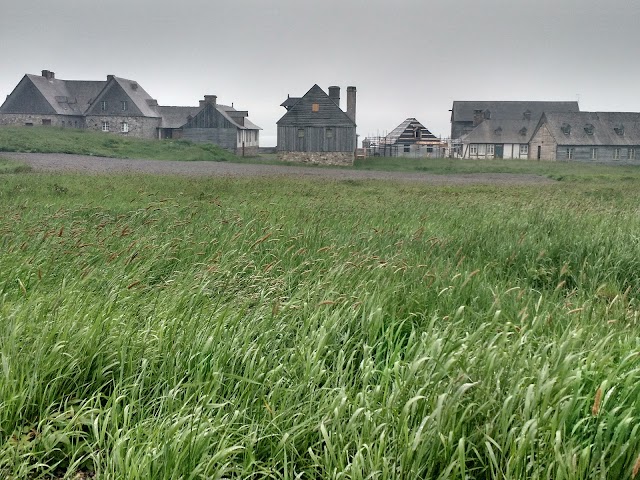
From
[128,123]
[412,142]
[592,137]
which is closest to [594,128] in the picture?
[592,137]

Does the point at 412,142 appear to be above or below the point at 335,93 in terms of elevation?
below

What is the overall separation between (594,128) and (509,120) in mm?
11817

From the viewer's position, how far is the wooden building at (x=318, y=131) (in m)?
57.7

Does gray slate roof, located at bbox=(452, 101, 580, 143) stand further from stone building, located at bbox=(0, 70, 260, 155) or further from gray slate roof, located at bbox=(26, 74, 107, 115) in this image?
gray slate roof, located at bbox=(26, 74, 107, 115)

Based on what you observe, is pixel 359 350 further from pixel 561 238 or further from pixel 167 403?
pixel 561 238

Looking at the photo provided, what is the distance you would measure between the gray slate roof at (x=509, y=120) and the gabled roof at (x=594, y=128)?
6.03 meters

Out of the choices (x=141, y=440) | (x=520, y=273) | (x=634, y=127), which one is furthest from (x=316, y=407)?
(x=634, y=127)

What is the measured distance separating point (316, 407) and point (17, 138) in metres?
47.7

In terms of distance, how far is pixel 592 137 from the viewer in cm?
7562

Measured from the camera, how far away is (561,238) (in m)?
9.12

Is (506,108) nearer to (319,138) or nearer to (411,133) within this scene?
(411,133)

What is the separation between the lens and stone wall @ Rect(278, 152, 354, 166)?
57312 mm

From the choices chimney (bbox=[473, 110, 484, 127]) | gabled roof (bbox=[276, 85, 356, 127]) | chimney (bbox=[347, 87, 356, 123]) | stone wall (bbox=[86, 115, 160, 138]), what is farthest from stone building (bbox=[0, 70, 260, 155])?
chimney (bbox=[473, 110, 484, 127])

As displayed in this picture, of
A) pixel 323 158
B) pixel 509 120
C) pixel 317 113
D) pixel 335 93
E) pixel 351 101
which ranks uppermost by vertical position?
pixel 509 120
